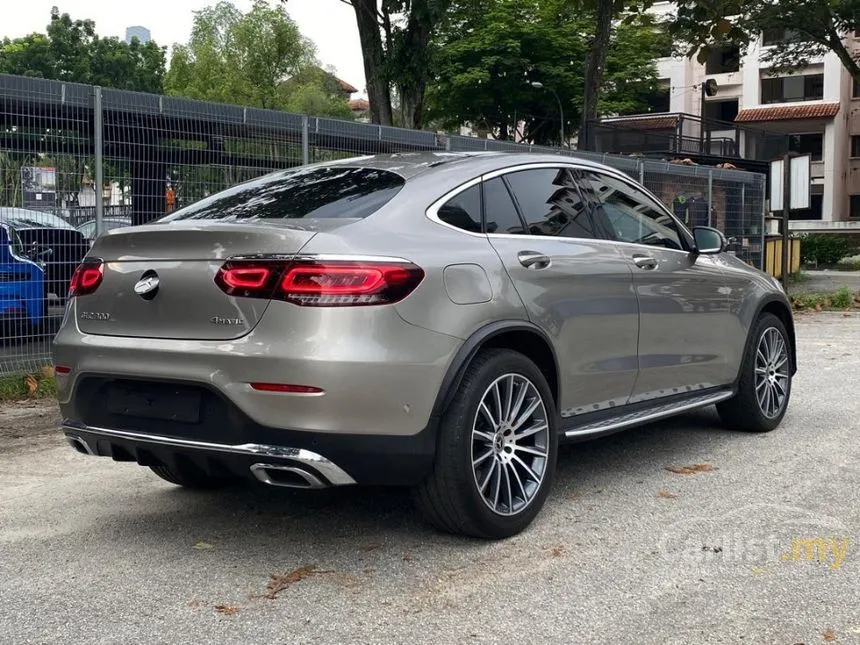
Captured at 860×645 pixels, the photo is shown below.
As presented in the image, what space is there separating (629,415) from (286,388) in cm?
205

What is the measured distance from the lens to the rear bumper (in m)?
3.57

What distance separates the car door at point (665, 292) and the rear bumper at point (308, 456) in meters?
1.71

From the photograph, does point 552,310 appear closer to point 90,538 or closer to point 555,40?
point 90,538

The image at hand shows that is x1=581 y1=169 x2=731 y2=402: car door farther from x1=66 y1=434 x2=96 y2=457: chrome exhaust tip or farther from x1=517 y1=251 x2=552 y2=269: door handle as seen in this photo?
x1=66 y1=434 x2=96 y2=457: chrome exhaust tip

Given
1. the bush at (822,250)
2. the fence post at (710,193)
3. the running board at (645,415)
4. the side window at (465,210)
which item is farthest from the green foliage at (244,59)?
the side window at (465,210)

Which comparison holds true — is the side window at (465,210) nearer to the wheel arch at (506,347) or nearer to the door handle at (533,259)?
the door handle at (533,259)

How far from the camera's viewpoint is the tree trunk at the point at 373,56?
57.3 feet

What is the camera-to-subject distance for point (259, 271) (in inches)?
143

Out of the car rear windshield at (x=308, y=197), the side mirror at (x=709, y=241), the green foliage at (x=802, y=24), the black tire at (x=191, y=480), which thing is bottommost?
the black tire at (x=191, y=480)

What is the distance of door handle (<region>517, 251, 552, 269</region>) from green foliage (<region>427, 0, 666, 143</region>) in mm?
40918

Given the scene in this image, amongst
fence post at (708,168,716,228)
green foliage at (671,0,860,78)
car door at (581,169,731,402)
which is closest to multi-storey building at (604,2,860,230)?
green foliage at (671,0,860,78)

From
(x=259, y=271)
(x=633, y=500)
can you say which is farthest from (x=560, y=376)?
(x=259, y=271)

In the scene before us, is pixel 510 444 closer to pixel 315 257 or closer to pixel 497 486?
pixel 497 486

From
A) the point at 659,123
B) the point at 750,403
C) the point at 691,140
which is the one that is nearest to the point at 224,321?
the point at 750,403
